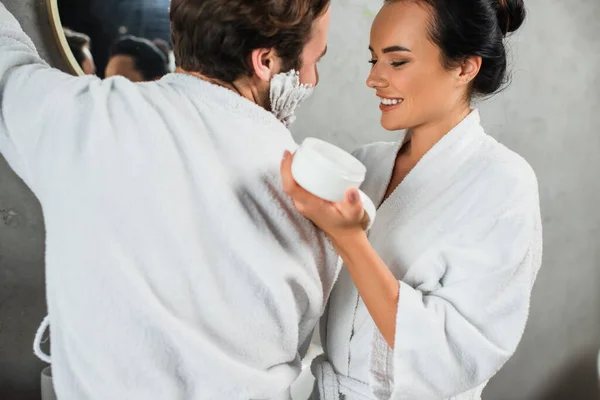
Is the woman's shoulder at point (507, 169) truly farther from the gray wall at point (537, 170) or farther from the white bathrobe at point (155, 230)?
the gray wall at point (537, 170)

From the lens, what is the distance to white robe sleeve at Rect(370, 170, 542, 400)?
34.0 inches

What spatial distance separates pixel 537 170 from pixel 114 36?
1.68 meters

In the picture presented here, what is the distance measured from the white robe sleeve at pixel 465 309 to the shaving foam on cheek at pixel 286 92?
34cm

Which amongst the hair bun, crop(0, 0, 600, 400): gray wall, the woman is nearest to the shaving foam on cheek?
the woman

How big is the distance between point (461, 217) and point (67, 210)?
2.12 ft

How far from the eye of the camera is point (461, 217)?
0.95m

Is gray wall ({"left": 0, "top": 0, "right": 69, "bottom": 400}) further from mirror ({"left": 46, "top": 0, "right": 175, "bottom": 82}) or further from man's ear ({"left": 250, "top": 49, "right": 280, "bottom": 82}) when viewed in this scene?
man's ear ({"left": 250, "top": 49, "right": 280, "bottom": 82})

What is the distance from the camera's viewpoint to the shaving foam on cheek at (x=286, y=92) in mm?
760

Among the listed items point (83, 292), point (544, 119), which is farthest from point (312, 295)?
point (544, 119)

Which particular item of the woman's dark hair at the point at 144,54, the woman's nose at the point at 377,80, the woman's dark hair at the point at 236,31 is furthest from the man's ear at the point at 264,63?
the woman's dark hair at the point at 144,54

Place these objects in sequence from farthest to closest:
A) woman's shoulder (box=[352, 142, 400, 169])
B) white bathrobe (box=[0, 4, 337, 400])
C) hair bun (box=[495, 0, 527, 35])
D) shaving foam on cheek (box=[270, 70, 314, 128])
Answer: woman's shoulder (box=[352, 142, 400, 169]), hair bun (box=[495, 0, 527, 35]), shaving foam on cheek (box=[270, 70, 314, 128]), white bathrobe (box=[0, 4, 337, 400])

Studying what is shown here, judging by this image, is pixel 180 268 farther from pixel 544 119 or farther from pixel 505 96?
pixel 544 119

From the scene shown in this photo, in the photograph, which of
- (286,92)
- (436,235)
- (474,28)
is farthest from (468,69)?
(286,92)

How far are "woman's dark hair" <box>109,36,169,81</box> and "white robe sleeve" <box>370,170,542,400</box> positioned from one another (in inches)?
33.5
